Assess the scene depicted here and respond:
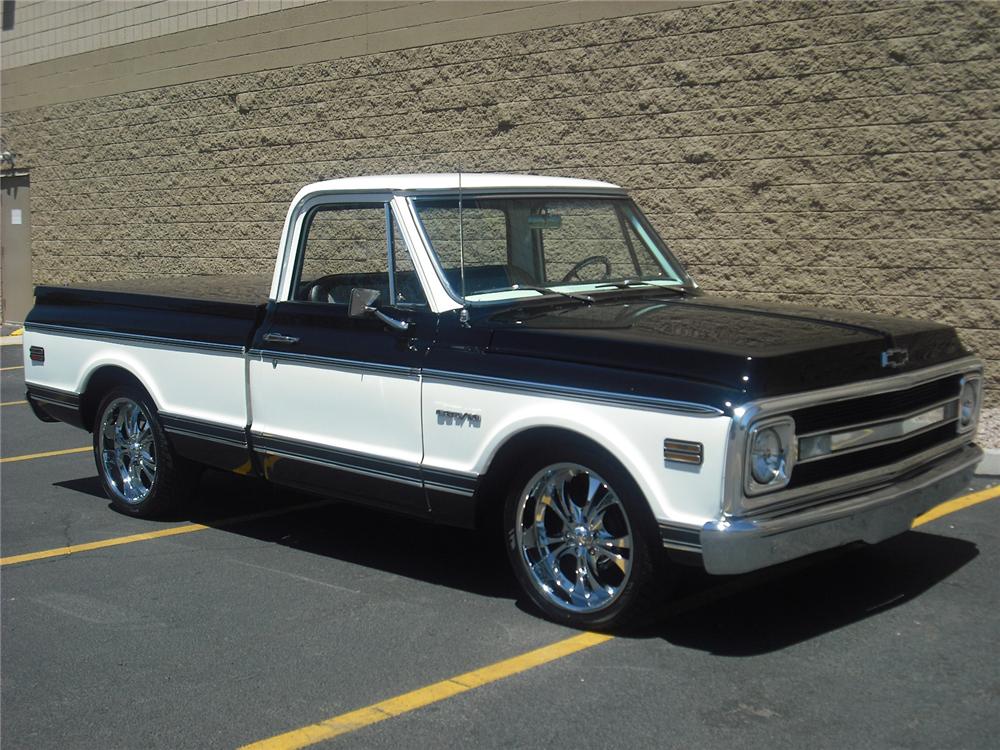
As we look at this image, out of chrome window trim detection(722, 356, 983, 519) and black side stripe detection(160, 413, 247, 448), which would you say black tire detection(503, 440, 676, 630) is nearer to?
chrome window trim detection(722, 356, 983, 519)

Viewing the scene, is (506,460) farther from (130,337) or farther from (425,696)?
(130,337)

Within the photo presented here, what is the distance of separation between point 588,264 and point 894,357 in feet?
6.04

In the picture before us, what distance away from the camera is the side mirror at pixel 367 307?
5965 millimetres

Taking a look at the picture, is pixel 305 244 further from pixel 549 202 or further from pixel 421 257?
pixel 549 202

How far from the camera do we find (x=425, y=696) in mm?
4668

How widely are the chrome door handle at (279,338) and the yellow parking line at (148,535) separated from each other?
1454mm

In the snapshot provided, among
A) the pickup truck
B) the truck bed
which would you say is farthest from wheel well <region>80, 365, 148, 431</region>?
the truck bed

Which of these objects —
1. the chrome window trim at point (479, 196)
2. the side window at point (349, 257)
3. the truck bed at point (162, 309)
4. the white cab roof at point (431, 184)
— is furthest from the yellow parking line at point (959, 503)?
the truck bed at point (162, 309)

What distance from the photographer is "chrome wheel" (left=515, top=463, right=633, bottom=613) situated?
207 inches

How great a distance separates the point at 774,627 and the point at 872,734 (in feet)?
3.79

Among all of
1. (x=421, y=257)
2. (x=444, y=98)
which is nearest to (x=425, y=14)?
(x=444, y=98)

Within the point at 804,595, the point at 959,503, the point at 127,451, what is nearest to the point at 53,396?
the point at 127,451

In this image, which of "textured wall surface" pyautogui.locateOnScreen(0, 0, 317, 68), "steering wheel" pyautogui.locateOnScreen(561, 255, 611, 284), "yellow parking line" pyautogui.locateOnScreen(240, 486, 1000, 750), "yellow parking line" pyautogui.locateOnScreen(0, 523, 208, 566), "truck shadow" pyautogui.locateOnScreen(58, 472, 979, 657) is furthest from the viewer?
"textured wall surface" pyautogui.locateOnScreen(0, 0, 317, 68)

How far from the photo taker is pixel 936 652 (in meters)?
5.03
